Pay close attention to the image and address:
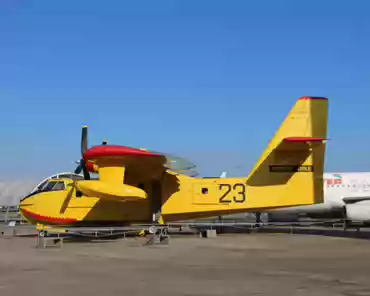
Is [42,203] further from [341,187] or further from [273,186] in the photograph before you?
[341,187]

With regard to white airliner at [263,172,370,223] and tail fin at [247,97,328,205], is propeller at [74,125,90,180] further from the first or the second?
white airliner at [263,172,370,223]

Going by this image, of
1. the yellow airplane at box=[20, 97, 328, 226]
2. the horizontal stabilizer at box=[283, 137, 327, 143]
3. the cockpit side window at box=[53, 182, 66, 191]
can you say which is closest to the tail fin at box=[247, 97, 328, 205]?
the yellow airplane at box=[20, 97, 328, 226]

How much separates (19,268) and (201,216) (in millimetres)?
9887

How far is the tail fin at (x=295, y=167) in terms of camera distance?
18.9 m

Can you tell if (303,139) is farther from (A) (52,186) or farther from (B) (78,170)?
(A) (52,186)

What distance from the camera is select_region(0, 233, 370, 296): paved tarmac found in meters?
8.23

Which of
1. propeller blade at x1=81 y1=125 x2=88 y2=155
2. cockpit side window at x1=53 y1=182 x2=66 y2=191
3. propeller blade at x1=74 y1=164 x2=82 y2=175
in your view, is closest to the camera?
propeller blade at x1=81 y1=125 x2=88 y2=155

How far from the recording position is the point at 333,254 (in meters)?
13.8

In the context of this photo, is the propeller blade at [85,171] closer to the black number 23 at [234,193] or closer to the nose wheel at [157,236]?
the nose wheel at [157,236]

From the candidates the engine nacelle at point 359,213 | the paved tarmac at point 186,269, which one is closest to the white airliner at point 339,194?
the engine nacelle at point 359,213

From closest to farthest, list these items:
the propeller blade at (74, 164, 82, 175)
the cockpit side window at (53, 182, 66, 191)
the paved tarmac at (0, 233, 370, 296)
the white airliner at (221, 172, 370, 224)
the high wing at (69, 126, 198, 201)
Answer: the paved tarmac at (0, 233, 370, 296) → the high wing at (69, 126, 198, 201) → the cockpit side window at (53, 182, 66, 191) → the propeller blade at (74, 164, 82, 175) → the white airliner at (221, 172, 370, 224)

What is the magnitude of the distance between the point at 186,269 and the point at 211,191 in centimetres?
860

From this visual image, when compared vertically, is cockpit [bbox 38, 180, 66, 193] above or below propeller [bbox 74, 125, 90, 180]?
below

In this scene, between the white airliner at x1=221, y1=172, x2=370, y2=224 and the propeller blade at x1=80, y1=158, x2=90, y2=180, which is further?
the white airliner at x1=221, y1=172, x2=370, y2=224
